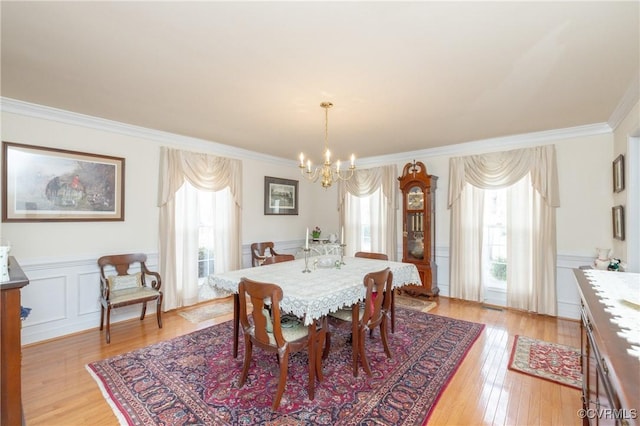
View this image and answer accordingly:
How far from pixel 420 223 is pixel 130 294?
4286 millimetres

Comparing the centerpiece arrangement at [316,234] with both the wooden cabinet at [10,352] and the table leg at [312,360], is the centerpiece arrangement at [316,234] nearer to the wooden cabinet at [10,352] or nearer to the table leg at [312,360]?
the table leg at [312,360]

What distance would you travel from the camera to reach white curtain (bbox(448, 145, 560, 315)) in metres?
3.91

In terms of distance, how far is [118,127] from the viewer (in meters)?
3.62

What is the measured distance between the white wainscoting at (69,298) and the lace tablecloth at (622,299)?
7.41ft

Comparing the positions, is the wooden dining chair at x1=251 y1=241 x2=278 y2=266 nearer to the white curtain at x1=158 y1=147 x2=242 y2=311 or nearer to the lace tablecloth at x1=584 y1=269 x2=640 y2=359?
the white curtain at x1=158 y1=147 x2=242 y2=311

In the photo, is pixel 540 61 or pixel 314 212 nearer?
pixel 540 61

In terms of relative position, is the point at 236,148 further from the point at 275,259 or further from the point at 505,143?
the point at 505,143

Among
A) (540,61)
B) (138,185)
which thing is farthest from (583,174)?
(138,185)

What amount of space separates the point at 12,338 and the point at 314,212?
535 cm

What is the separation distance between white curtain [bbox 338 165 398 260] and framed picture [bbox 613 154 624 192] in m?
2.83

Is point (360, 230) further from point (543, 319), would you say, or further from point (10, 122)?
point (10, 122)

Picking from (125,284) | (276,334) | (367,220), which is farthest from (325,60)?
(367,220)

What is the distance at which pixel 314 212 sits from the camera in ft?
21.6

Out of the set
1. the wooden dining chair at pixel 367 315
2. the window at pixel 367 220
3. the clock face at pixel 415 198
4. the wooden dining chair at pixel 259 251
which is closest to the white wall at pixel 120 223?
the clock face at pixel 415 198
